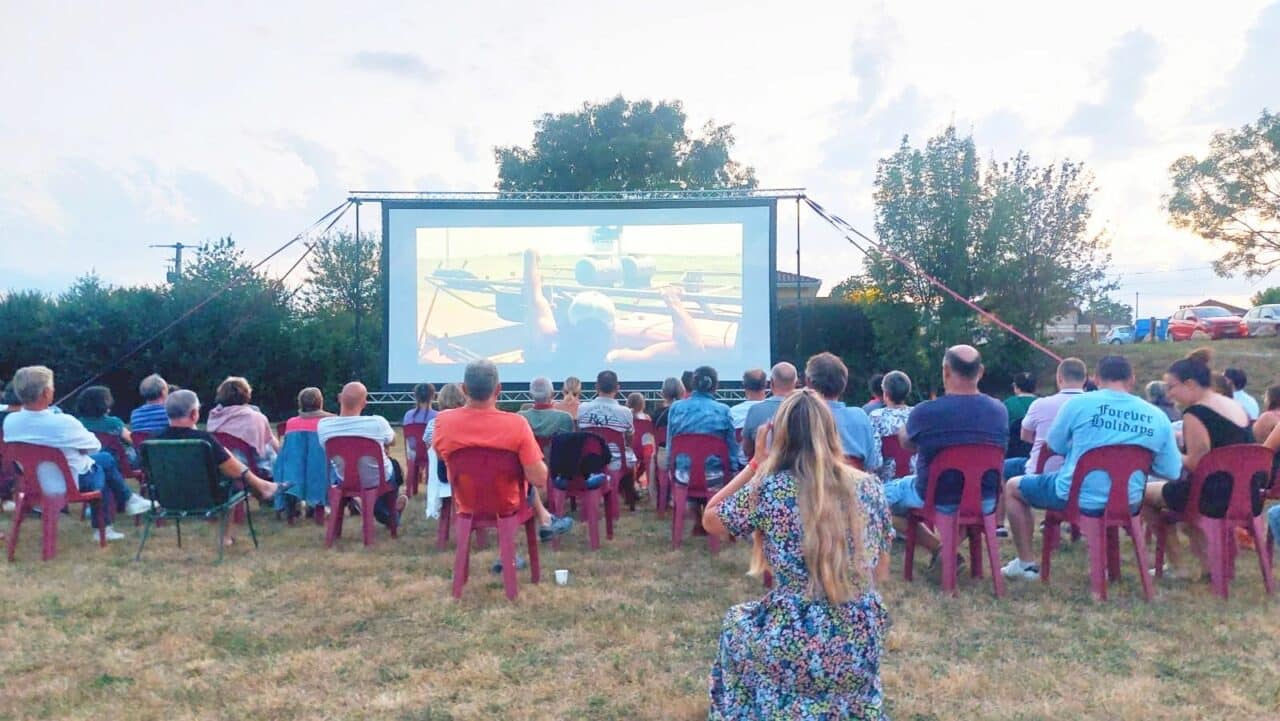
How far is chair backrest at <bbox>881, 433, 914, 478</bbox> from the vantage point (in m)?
5.04

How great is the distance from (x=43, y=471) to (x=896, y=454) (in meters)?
4.86

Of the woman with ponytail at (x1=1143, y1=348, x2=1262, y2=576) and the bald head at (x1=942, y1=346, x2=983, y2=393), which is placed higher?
the bald head at (x1=942, y1=346, x2=983, y2=393)

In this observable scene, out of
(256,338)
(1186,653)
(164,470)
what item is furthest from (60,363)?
(1186,653)

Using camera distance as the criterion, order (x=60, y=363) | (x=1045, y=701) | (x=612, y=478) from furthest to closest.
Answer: (x=60, y=363), (x=612, y=478), (x=1045, y=701)

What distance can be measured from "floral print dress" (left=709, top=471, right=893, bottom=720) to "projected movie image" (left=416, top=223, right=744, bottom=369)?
7896 millimetres

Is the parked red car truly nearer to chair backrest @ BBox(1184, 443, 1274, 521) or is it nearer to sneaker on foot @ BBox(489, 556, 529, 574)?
chair backrest @ BBox(1184, 443, 1274, 521)

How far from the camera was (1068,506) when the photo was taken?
12.5 ft

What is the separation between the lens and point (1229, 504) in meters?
3.80

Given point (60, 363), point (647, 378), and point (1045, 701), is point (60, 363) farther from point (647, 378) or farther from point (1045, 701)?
point (1045, 701)

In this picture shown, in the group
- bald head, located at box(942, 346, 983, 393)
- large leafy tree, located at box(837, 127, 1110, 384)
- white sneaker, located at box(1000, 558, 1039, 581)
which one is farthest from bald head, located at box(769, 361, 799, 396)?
large leafy tree, located at box(837, 127, 1110, 384)

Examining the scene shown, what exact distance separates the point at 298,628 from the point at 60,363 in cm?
1216

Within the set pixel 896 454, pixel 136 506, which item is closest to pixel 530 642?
pixel 896 454

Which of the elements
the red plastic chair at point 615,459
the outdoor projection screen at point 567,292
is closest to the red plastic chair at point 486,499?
the red plastic chair at point 615,459

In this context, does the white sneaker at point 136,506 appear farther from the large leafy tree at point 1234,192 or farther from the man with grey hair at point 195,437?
the large leafy tree at point 1234,192
